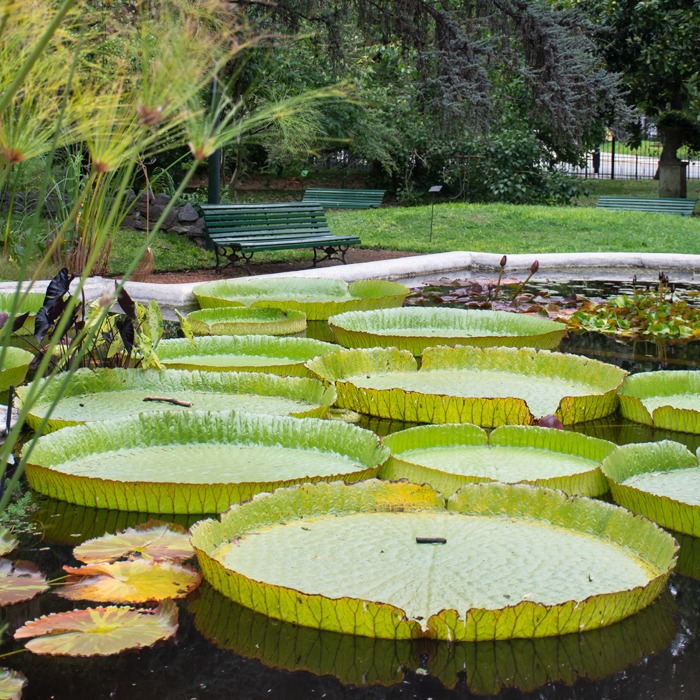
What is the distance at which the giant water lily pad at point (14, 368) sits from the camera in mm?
4293

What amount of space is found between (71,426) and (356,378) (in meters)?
1.57

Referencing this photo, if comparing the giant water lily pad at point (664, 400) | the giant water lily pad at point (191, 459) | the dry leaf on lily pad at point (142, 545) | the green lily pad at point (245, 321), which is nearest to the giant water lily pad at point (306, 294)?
the green lily pad at point (245, 321)

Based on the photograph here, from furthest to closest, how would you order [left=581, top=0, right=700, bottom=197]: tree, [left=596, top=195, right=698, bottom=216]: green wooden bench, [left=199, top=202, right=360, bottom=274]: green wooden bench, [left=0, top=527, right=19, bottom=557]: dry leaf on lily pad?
1. [left=581, top=0, right=700, bottom=197]: tree
2. [left=596, top=195, right=698, bottom=216]: green wooden bench
3. [left=199, top=202, right=360, bottom=274]: green wooden bench
4. [left=0, top=527, right=19, bottom=557]: dry leaf on lily pad

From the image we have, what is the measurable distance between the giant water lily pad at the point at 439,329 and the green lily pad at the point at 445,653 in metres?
3.13

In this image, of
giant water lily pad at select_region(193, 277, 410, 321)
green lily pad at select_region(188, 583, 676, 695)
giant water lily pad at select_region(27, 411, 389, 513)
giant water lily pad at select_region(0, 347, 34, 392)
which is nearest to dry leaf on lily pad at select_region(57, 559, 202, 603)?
green lily pad at select_region(188, 583, 676, 695)

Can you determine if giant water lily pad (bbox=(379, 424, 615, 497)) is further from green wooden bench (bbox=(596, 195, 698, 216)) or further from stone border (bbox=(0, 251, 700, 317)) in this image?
green wooden bench (bbox=(596, 195, 698, 216))

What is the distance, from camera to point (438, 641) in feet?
7.34

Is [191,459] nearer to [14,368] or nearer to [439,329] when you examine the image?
[14,368]

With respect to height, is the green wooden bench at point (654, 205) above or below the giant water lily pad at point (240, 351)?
above

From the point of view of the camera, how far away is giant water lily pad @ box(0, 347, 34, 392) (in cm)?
429

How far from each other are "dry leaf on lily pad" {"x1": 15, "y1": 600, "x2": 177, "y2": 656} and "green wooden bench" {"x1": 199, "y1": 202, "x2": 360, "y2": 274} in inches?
270

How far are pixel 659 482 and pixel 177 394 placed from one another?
79.2 inches

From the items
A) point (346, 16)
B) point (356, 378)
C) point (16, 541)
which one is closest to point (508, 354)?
point (356, 378)

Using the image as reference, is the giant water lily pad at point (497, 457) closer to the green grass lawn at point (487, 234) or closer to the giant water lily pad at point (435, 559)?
the giant water lily pad at point (435, 559)
